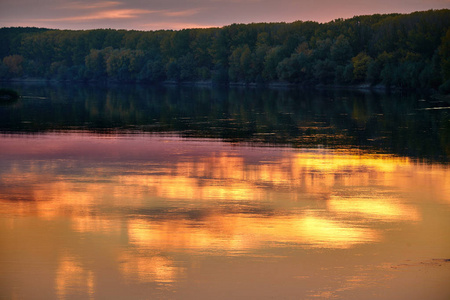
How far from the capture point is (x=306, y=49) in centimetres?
14275

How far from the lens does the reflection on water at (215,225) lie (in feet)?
33.3

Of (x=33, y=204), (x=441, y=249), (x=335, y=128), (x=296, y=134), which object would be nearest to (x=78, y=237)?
(x=33, y=204)

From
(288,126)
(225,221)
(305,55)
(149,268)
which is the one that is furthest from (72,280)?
(305,55)

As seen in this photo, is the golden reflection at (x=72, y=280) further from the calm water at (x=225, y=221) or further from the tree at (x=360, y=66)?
the tree at (x=360, y=66)

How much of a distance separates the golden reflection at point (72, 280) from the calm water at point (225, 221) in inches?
1.1

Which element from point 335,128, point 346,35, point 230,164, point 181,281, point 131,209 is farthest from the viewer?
point 346,35

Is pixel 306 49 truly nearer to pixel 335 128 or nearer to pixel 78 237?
pixel 335 128

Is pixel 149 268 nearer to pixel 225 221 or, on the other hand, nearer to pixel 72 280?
pixel 72 280

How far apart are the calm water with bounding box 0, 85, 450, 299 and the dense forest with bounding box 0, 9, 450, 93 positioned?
181 feet

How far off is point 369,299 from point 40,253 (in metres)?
5.21

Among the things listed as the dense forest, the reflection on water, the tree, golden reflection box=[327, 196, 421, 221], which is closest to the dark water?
the reflection on water

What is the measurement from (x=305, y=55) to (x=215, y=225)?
123m

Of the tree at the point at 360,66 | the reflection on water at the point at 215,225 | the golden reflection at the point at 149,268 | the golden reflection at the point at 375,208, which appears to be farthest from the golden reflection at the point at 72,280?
the tree at the point at 360,66

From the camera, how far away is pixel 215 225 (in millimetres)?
13195
